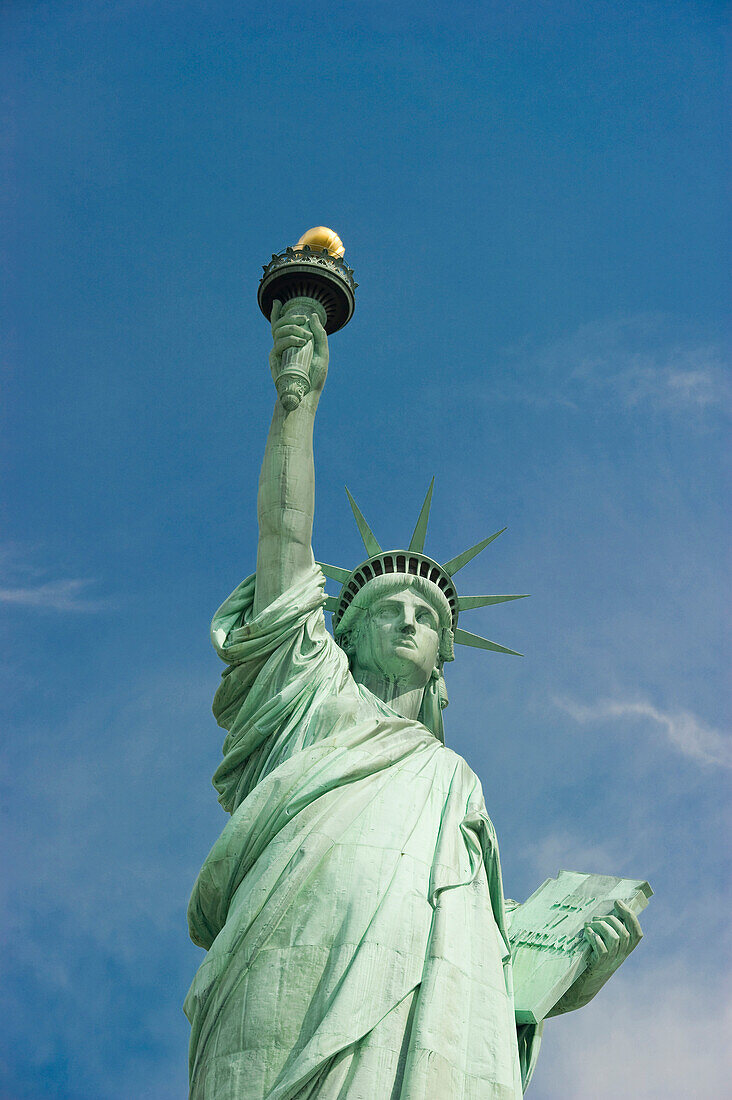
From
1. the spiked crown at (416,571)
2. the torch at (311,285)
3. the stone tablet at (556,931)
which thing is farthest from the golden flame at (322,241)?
the stone tablet at (556,931)

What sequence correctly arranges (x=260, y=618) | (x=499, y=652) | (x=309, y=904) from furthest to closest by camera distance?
(x=499, y=652), (x=260, y=618), (x=309, y=904)

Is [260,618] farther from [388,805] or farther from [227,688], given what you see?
[388,805]

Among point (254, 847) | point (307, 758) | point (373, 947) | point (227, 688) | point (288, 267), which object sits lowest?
point (373, 947)

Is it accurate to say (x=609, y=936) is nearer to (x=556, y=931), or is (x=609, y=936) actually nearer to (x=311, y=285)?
(x=556, y=931)

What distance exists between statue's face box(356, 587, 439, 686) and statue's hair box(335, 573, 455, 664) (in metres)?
0.06

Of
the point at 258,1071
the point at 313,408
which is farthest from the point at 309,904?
the point at 313,408

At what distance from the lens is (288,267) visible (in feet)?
44.6

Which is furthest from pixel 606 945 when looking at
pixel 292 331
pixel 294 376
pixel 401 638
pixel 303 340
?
pixel 292 331

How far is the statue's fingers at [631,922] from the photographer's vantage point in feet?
39.5

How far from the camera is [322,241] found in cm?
1395

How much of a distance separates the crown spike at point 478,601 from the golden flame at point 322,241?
371cm

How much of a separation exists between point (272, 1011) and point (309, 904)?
83 centimetres

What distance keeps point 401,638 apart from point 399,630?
9cm

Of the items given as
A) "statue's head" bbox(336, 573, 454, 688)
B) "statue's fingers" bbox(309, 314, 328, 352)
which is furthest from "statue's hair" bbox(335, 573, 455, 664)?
"statue's fingers" bbox(309, 314, 328, 352)
